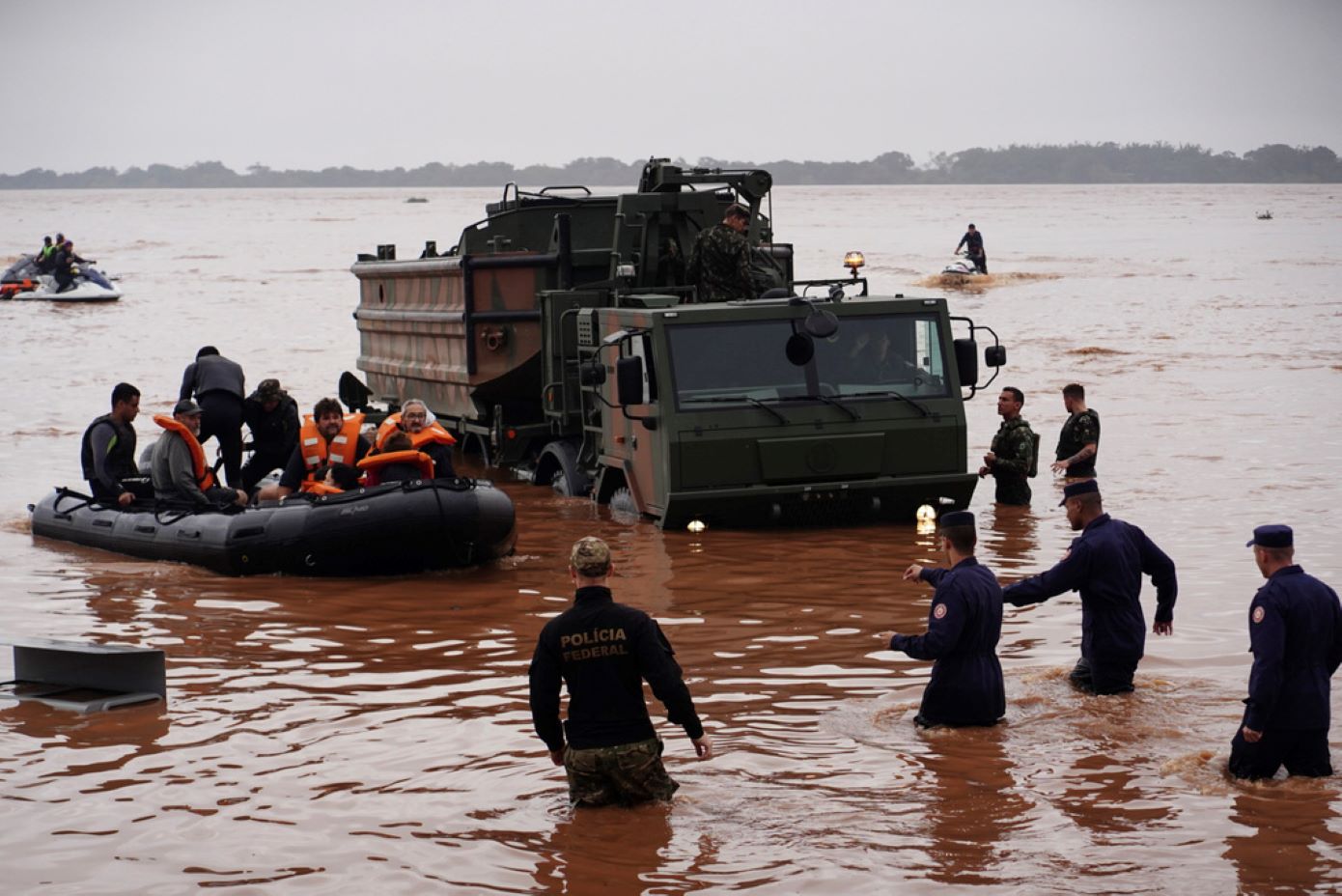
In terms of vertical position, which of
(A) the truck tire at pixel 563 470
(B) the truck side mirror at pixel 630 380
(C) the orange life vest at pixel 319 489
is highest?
(B) the truck side mirror at pixel 630 380

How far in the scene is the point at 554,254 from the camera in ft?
55.1

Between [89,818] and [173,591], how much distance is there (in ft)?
16.9

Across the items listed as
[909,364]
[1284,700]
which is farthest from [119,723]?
[909,364]

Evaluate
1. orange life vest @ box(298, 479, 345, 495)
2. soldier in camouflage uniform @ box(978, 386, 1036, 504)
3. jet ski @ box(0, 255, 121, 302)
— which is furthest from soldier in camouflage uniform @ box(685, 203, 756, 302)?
jet ski @ box(0, 255, 121, 302)

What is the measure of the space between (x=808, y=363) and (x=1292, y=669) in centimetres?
719

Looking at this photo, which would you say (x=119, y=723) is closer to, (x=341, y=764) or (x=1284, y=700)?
(x=341, y=764)

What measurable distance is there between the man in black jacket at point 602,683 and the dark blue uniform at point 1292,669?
7.20ft

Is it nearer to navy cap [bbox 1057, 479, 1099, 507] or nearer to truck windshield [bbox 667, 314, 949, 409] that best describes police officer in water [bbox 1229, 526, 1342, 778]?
navy cap [bbox 1057, 479, 1099, 507]

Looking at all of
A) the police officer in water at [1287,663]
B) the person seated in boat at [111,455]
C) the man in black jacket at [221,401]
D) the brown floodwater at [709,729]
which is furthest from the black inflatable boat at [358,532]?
the police officer in water at [1287,663]

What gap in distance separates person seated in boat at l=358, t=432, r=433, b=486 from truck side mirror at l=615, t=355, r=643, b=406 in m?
1.50

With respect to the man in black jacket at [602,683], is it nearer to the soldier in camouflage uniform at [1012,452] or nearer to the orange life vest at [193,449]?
the orange life vest at [193,449]

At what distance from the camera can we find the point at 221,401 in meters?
15.3

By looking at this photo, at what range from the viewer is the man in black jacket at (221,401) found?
15305 mm

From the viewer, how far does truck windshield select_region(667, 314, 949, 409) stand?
1409cm
